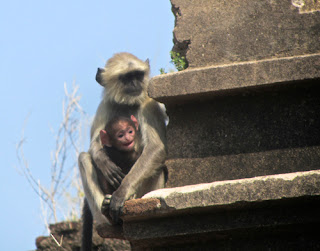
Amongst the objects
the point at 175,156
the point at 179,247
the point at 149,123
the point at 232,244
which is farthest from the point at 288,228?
the point at 149,123

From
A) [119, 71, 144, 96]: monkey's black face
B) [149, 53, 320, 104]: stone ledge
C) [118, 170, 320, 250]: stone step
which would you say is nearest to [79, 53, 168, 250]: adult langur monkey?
[119, 71, 144, 96]: monkey's black face

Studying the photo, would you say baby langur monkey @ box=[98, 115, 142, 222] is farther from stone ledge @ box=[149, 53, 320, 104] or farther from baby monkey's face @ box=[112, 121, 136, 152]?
stone ledge @ box=[149, 53, 320, 104]

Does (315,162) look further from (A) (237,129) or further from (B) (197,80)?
(B) (197,80)

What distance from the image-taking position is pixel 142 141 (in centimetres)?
Result: 478

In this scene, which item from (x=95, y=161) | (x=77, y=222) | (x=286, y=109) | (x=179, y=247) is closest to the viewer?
(x=179, y=247)

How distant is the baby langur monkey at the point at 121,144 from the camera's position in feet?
15.6

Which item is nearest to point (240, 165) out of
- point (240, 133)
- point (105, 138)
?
point (240, 133)

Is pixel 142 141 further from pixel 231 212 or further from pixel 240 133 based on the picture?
pixel 231 212

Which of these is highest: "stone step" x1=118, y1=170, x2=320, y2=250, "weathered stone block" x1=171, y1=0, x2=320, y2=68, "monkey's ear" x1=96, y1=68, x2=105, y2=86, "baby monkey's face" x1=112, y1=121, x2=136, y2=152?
"monkey's ear" x1=96, y1=68, x2=105, y2=86

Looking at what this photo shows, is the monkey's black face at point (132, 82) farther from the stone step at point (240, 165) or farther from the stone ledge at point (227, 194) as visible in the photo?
the stone ledge at point (227, 194)

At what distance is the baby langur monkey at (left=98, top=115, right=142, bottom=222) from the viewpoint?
4754 millimetres

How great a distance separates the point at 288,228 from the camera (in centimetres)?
319

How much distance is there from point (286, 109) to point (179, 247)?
3.79 feet

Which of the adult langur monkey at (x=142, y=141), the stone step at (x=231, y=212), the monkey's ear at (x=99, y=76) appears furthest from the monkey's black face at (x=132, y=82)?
the stone step at (x=231, y=212)
